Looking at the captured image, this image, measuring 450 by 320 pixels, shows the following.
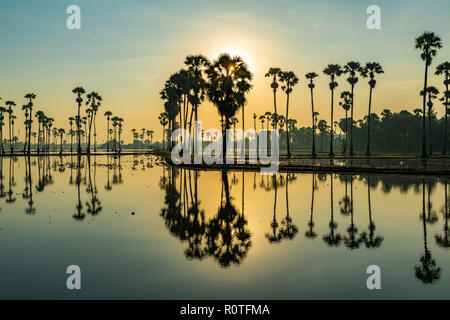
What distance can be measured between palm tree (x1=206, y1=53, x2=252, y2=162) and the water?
3011 cm

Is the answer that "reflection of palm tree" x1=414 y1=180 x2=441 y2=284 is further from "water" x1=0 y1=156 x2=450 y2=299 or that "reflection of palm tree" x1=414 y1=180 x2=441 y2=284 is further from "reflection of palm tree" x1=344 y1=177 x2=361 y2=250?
"reflection of palm tree" x1=344 y1=177 x2=361 y2=250

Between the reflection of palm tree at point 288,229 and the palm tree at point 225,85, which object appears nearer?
the reflection of palm tree at point 288,229

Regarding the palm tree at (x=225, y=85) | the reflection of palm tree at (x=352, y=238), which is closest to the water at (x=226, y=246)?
the reflection of palm tree at (x=352, y=238)

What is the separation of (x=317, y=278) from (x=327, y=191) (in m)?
16.4

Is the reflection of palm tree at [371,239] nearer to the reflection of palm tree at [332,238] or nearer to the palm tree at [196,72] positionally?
the reflection of palm tree at [332,238]

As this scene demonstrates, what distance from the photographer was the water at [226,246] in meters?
7.69

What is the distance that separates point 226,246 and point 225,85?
134 feet

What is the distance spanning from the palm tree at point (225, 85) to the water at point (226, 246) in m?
30.1

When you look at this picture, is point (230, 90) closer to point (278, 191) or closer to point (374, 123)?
point (278, 191)

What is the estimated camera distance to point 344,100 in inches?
4343

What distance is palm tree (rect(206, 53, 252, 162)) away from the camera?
49.5 metres

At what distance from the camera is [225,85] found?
1938 inches

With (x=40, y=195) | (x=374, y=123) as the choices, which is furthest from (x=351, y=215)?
(x=374, y=123)

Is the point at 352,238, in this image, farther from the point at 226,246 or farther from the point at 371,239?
the point at 226,246
